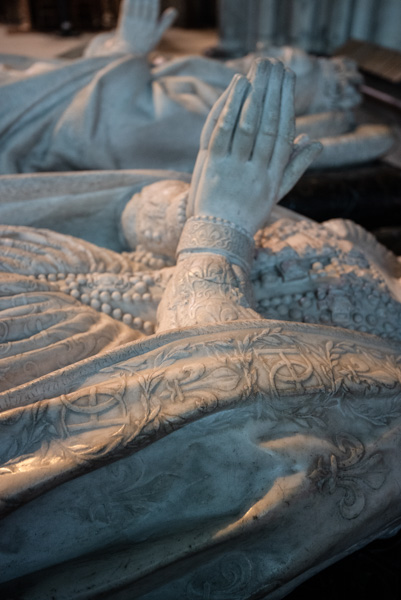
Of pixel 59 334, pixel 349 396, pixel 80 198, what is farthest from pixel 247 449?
pixel 80 198

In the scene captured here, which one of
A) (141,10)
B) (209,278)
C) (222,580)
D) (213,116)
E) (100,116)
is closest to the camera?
(222,580)

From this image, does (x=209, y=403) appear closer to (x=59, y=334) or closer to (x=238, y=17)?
(x=59, y=334)

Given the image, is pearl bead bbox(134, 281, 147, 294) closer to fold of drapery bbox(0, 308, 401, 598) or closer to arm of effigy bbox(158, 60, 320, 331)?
arm of effigy bbox(158, 60, 320, 331)

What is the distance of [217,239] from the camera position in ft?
3.92

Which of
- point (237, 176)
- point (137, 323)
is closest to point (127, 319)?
point (137, 323)

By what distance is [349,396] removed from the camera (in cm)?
95

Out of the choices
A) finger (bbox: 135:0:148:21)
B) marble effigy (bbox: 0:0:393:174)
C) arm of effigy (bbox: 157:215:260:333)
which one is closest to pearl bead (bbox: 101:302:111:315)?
arm of effigy (bbox: 157:215:260:333)

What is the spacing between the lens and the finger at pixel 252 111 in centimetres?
118

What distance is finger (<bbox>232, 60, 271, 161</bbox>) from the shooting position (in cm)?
118

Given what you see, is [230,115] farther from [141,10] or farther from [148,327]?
[141,10]

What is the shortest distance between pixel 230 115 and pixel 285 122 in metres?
0.13

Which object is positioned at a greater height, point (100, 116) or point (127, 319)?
Result: point (100, 116)

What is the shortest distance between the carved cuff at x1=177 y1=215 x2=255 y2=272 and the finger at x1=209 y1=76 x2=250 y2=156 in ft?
0.60

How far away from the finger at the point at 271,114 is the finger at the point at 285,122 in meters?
0.01
